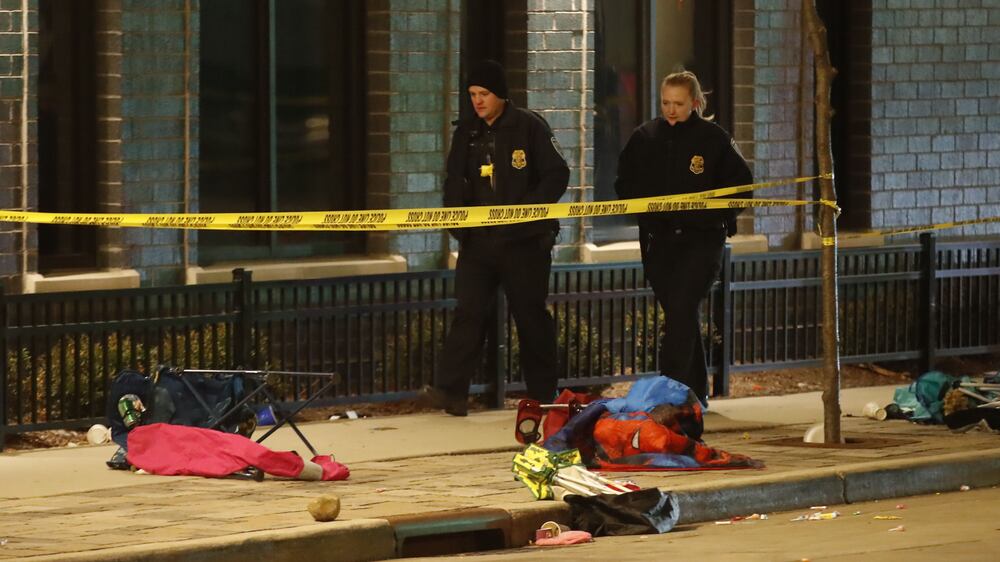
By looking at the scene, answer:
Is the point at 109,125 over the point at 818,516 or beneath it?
over

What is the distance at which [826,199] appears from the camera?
12.4 meters

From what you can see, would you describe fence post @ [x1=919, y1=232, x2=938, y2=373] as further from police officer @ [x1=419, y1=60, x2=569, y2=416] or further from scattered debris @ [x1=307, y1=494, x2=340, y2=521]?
scattered debris @ [x1=307, y1=494, x2=340, y2=521]

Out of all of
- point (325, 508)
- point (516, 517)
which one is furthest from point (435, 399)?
point (325, 508)

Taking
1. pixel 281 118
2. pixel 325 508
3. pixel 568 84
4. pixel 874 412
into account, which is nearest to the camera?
pixel 325 508

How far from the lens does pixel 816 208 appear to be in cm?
1756

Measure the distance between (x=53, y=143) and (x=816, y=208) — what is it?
261 inches

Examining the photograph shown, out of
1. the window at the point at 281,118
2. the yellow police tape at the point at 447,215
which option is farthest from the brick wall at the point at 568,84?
the yellow police tape at the point at 447,215

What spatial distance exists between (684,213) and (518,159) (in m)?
1.07

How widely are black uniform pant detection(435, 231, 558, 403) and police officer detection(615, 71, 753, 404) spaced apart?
0.73m

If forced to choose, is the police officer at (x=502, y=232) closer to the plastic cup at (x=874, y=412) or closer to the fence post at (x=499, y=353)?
the fence post at (x=499, y=353)

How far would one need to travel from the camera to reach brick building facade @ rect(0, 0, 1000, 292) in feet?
44.0

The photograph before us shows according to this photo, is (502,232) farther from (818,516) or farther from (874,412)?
(818,516)

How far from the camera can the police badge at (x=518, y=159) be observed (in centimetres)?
1300

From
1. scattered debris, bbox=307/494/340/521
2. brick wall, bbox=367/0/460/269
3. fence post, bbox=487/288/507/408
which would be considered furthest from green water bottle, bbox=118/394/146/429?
brick wall, bbox=367/0/460/269
